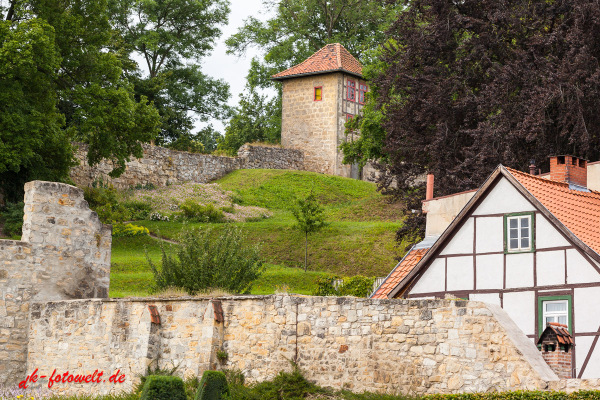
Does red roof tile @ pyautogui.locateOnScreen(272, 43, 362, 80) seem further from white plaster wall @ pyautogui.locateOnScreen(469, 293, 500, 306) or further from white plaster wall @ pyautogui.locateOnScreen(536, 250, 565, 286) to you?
white plaster wall @ pyautogui.locateOnScreen(536, 250, 565, 286)

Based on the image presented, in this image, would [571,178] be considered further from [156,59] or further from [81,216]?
[156,59]

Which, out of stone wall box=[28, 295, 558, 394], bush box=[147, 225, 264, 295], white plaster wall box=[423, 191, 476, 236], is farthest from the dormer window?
bush box=[147, 225, 264, 295]

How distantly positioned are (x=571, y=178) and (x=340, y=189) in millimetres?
25287

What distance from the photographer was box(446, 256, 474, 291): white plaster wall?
18828 mm

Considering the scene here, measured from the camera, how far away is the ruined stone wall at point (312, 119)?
5181cm

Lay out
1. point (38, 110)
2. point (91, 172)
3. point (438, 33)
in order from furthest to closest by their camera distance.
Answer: point (91, 172)
point (38, 110)
point (438, 33)

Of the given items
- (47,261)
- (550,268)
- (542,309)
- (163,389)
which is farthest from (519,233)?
(47,261)

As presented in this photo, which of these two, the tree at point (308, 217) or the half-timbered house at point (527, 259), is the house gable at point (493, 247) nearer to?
the half-timbered house at point (527, 259)

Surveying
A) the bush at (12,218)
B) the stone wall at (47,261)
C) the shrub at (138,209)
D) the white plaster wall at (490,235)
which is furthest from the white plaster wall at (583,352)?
the shrub at (138,209)

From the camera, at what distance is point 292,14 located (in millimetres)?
56688

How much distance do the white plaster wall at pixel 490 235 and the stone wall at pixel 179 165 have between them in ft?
83.7

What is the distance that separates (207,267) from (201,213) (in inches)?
713

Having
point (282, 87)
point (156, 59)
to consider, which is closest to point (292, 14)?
point (282, 87)

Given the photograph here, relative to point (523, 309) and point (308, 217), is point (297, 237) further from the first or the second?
point (523, 309)
